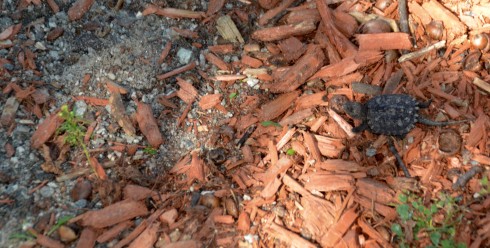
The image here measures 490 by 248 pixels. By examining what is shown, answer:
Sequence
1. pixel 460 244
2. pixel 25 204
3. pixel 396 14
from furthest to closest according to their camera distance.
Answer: pixel 396 14 → pixel 25 204 → pixel 460 244

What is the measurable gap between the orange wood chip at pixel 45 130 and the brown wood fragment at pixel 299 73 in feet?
→ 5.13

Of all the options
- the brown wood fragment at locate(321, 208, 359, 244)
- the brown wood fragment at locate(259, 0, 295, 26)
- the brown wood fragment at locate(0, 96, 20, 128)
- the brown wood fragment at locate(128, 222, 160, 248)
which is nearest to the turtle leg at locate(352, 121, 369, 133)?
the brown wood fragment at locate(321, 208, 359, 244)

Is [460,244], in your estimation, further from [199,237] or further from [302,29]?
[302,29]

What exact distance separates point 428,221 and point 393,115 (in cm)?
70

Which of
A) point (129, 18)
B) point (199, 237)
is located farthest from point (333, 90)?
point (129, 18)

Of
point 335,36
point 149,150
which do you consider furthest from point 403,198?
point 149,150

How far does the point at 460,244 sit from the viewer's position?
7.95 feet

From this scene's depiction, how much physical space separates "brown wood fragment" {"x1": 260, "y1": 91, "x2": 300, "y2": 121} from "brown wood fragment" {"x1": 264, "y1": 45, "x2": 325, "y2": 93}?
1.9 inches

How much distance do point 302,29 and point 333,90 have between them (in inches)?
21.8

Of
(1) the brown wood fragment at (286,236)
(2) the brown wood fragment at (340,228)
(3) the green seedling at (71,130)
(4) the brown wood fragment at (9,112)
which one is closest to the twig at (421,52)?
(2) the brown wood fragment at (340,228)

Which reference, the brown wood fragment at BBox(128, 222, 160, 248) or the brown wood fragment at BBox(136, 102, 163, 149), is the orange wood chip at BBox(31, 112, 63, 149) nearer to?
the brown wood fragment at BBox(136, 102, 163, 149)

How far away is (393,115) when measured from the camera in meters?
2.77

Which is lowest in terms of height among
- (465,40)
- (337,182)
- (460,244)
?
(460,244)

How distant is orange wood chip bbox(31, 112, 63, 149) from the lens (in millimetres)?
2859
